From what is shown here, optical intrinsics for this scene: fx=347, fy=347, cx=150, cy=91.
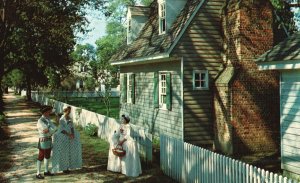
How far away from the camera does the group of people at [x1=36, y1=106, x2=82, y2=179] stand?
33.5 feet

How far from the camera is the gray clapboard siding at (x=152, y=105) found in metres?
16.1

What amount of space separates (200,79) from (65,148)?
744 cm

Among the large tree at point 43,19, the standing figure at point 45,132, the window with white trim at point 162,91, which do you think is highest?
the large tree at point 43,19

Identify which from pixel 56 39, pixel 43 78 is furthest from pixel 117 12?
pixel 56 39

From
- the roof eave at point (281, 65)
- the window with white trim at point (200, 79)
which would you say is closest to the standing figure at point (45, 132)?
the roof eave at point (281, 65)

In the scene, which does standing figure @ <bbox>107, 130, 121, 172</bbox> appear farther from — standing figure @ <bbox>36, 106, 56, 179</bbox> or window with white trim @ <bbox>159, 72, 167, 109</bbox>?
window with white trim @ <bbox>159, 72, 167, 109</bbox>

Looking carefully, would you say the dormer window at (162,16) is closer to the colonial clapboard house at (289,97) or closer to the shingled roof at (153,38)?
the shingled roof at (153,38)

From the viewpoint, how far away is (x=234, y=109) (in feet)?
48.0

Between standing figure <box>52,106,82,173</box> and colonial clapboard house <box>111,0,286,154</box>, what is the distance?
582 centimetres

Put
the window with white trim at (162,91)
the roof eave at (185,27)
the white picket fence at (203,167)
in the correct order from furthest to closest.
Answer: the window with white trim at (162,91) < the roof eave at (185,27) < the white picket fence at (203,167)

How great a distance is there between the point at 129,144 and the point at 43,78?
38943 millimetres

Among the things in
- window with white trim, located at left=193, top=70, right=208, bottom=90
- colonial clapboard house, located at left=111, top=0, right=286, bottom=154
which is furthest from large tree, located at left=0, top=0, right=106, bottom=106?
window with white trim, located at left=193, top=70, right=208, bottom=90

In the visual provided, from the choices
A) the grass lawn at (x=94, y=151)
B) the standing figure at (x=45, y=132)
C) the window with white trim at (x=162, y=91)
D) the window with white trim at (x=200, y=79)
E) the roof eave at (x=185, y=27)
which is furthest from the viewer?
the window with white trim at (x=162, y=91)

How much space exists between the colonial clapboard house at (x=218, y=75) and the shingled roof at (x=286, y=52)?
3792 mm
